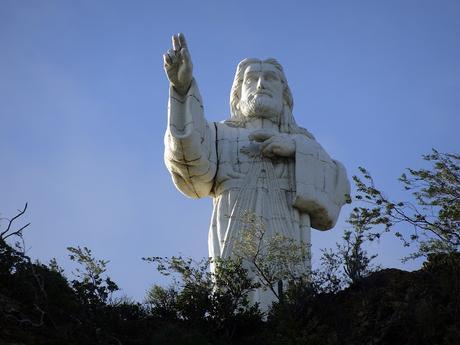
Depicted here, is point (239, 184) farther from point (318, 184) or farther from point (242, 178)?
point (318, 184)

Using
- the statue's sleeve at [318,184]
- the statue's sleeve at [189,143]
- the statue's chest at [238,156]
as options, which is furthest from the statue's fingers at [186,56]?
the statue's sleeve at [318,184]

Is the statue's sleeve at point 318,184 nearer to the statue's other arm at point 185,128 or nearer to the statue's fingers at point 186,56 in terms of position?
the statue's other arm at point 185,128

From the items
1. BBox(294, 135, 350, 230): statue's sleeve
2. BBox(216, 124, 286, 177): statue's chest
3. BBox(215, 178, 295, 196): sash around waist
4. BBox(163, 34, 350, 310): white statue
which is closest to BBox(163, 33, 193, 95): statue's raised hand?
BBox(163, 34, 350, 310): white statue

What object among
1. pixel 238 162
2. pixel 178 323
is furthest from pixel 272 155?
pixel 178 323

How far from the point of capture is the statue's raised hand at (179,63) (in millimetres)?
14297

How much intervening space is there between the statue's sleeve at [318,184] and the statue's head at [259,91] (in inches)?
30.0

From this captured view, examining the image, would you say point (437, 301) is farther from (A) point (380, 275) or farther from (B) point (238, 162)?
(B) point (238, 162)

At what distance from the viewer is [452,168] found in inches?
532

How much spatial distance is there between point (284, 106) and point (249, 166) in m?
1.63

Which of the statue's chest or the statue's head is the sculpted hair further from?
the statue's chest

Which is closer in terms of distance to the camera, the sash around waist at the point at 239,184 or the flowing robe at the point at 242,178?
the flowing robe at the point at 242,178

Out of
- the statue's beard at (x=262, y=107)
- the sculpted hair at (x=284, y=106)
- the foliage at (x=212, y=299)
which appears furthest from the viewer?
the sculpted hair at (x=284, y=106)

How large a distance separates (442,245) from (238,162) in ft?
12.7

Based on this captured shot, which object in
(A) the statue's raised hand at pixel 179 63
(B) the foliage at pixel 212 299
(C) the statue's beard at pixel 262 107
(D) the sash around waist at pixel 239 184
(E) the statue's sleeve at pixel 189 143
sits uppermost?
(C) the statue's beard at pixel 262 107
